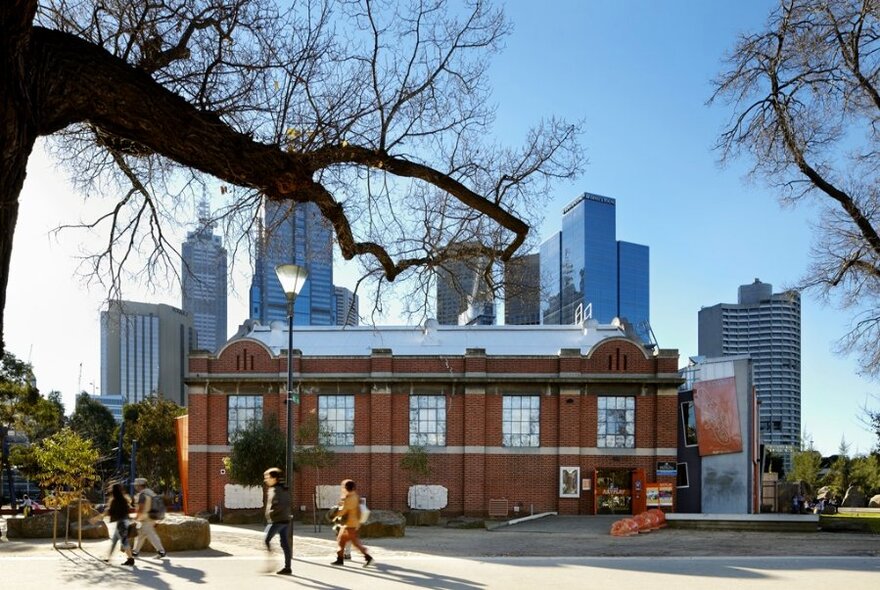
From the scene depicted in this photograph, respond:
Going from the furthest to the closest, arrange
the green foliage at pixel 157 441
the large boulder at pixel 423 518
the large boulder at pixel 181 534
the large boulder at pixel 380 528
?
the green foliage at pixel 157 441 < the large boulder at pixel 423 518 < the large boulder at pixel 380 528 < the large boulder at pixel 181 534

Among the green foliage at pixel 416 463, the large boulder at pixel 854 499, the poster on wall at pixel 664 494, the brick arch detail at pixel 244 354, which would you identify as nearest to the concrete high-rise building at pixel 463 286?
the green foliage at pixel 416 463

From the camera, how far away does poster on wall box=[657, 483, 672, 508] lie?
31.9 metres

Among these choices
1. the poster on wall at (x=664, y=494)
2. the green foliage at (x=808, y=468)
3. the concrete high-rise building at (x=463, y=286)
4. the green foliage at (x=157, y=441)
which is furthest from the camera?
the green foliage at (x=808, y=468)

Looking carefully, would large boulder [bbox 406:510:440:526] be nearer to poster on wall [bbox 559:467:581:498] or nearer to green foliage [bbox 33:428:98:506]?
poster on wall [bbox 559:467:581:498]

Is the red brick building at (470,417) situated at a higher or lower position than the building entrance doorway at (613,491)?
higher

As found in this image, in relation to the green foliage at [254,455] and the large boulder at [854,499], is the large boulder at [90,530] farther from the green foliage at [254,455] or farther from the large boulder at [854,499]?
the large boulder at [854,499]

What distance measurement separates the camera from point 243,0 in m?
5.63

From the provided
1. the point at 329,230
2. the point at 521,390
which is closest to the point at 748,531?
the point at 521,390

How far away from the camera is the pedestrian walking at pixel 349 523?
1279cm

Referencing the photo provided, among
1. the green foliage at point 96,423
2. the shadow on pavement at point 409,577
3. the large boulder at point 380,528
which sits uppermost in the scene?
the shadow on pavement at point 409,577

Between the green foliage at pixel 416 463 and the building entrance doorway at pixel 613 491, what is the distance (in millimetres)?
7385

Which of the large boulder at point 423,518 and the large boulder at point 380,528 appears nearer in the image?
the large boulder at point 380,528

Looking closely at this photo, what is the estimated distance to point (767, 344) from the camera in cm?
16175

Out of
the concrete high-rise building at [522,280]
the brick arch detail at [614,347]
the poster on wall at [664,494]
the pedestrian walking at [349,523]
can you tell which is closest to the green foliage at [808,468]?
the poster on wall at [664,494]
